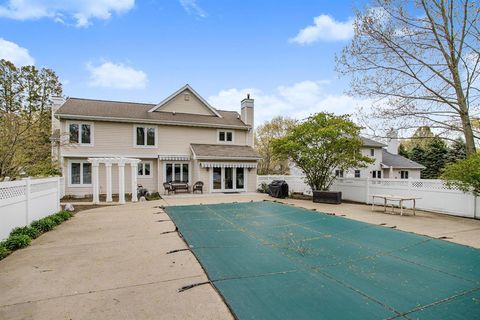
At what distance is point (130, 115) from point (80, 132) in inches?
151

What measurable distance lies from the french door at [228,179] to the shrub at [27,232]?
13804 mm

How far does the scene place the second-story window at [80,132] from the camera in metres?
19.0

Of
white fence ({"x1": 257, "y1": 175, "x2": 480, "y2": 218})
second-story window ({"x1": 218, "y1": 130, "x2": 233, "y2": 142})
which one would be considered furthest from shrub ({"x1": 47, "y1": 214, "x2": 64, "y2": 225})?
white fence ({"x1": 257, "y1": 175, "x2": 480, "y2": 218})

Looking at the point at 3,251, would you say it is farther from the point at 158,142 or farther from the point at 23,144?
the point at 158,142

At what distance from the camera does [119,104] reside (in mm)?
23297

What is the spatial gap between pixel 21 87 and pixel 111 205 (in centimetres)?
2356

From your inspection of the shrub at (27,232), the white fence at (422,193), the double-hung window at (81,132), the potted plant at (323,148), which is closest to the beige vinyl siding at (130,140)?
the double-hung window at (81,132)

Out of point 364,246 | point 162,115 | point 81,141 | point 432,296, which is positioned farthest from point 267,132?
point 432,296

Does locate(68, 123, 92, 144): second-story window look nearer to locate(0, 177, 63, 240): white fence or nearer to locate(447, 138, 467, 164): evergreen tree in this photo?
locate(0, 177, 63, 240): white fence

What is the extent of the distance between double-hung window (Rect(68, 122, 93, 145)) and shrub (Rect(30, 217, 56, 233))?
11592mm

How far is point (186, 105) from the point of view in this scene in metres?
23.6

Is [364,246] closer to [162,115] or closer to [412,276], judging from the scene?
[412,276]

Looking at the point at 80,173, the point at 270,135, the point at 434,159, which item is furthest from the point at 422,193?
the point at 434,159

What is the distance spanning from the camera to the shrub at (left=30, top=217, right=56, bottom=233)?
8.58m
